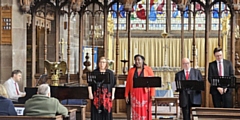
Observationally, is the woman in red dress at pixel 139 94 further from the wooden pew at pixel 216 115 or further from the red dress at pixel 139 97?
the wooden pew at pixel 216 115

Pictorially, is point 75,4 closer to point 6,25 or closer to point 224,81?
point 6,25

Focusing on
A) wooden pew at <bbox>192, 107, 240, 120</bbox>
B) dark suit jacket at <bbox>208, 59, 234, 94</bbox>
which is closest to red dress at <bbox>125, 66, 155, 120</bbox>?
dark suit jacket at <bbox>208, 59, 234, 94</bbox>

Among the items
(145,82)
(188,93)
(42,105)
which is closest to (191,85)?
(188,93)

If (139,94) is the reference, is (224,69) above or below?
above

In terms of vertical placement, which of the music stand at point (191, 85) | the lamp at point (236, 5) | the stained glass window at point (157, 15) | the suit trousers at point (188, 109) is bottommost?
the suit trousers at point (188, 109)

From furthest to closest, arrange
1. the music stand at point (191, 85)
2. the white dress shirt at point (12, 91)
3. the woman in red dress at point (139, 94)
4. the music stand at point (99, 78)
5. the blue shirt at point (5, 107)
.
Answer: the white dress shirt at point (12, 91)
the woman in red dress at point (139, 94)
the music stand at point (99, 78)
the music stand at point (191, 85)
the blue shirt at point (5, 107)

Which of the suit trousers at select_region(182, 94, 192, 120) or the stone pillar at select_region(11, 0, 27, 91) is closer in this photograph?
the suit trousers at select_region(182, 94, 192, 120)

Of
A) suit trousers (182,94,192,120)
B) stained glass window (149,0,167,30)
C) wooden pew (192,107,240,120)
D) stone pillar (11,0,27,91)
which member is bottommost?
suit trousers (182,94,192,120)

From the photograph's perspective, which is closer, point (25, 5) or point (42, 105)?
point (42, 105)

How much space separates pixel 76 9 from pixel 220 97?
3545mm

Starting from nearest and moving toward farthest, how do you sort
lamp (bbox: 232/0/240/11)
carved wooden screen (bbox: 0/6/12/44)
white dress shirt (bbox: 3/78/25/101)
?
1. white dress shirt (bbox: 3/78/25/101)
2. lamp (bbox: 232/0/240/11)
3. carved wooden screen (bbox: 0/6/12/44)

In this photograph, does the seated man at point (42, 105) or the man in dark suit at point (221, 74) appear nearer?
the seated man at point (42, 105)

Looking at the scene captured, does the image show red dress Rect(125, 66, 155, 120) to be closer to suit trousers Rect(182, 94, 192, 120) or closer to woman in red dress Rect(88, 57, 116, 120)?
woman in red dress Rect(88, 57, 116, 120)

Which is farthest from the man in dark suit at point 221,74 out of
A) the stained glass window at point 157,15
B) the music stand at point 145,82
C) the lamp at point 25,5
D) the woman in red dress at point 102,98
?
the stained glass window at point 157,15
